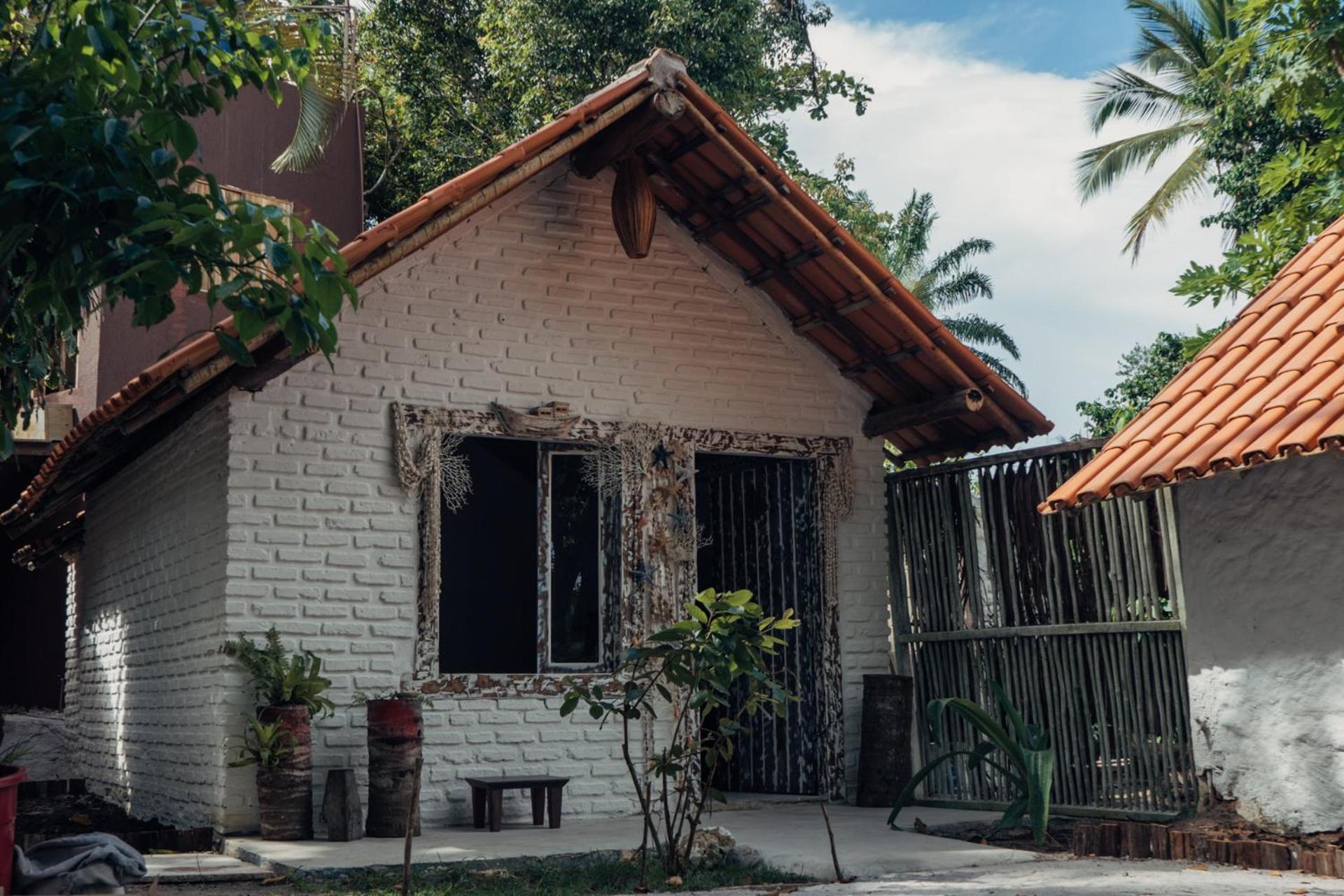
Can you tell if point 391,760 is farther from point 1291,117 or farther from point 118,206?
point 1291,117

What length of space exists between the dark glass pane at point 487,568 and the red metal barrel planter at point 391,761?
2989mm

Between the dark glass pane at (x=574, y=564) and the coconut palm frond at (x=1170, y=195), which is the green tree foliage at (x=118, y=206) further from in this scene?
the coconut palm frond at (x=1170, y=195)

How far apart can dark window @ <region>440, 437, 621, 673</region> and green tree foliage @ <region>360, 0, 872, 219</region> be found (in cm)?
794

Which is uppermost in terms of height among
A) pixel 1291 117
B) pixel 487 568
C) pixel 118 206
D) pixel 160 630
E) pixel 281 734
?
pixel 1291 117

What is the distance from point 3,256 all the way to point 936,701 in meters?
5.10

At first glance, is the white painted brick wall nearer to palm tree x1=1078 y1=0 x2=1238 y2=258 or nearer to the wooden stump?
the wooden stump

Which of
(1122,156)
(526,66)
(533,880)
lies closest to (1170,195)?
(1122,156)

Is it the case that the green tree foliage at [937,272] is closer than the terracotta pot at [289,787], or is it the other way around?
the terracotta pot at [289,787]

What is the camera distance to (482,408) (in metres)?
8.29

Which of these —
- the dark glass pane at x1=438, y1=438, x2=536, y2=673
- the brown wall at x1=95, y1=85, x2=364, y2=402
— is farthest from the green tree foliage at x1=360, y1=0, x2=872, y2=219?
the dark glass pane at x1=438, y1=438, x2=536, y2=673

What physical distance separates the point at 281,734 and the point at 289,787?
26 cm

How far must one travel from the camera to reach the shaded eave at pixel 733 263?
734 cm

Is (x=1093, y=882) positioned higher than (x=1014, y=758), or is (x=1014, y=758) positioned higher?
(x=1014, y=758)

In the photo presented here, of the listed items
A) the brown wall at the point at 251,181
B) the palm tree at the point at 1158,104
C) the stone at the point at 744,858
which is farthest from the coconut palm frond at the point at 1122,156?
the stone at the point at 744,858
